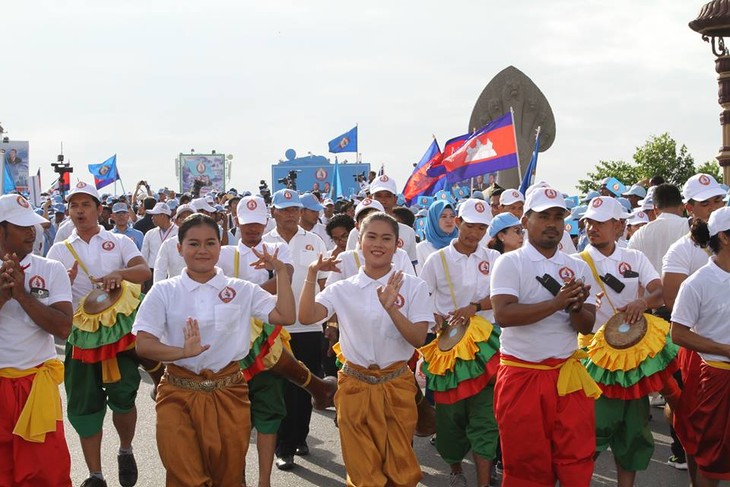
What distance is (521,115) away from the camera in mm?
27484

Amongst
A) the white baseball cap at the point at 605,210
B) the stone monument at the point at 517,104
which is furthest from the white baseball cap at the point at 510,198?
the stone monument at the point at 517,104

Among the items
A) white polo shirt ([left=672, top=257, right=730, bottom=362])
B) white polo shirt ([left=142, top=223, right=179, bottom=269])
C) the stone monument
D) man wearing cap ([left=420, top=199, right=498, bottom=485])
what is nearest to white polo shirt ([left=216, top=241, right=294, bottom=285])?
man wearing cap ([left=420, top=199, right=498, bottom=485])

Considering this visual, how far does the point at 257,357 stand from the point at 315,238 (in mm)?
1986

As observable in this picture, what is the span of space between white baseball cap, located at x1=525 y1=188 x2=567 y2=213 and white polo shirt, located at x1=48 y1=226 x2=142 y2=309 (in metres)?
3.40

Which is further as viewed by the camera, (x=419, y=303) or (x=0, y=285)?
(x=419, y=303)

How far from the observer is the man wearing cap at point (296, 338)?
8383 mm

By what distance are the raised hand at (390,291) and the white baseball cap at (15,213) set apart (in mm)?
2090

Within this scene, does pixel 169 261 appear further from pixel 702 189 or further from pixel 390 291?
pixel 702 189

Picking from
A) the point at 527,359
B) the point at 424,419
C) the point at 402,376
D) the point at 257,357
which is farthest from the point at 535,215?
the point at 257,357

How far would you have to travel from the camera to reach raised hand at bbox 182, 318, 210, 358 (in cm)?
539

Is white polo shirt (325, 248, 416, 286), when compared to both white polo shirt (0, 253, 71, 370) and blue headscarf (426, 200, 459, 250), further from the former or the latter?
white polo shirt (0, 253, 71, 370)

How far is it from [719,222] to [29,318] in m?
4.24

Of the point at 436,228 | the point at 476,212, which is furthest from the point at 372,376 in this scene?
the point at 436,228

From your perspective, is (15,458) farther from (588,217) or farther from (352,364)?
(588,217)
